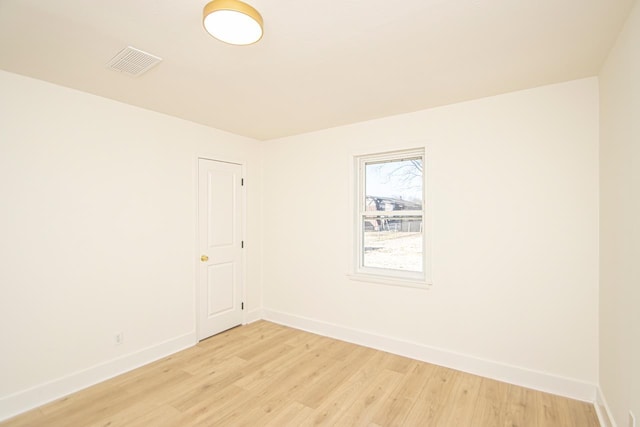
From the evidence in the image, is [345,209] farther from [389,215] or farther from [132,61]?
[132,61]

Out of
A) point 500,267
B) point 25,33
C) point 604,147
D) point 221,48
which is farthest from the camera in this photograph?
point 500,267

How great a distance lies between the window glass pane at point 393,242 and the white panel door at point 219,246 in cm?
176

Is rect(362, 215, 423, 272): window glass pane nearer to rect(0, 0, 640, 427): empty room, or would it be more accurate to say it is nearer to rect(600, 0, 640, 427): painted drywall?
rect(0, 0, 640, 427): empty room

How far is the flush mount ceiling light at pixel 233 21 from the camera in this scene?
5.04 ft

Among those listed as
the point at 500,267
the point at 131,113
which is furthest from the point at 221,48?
the point at 500,267

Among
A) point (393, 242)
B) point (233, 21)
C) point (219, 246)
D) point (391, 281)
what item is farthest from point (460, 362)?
point (233, 21)

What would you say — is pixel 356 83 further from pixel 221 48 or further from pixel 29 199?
pixel 29 199

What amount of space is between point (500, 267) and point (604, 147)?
1.22m

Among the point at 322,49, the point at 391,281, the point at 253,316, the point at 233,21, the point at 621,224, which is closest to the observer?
the point at 233,21

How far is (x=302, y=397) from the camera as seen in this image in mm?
2547

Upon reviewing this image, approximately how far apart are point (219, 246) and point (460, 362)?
304 centimetres

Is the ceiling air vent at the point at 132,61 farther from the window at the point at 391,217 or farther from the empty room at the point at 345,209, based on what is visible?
the window at the point at 391,217

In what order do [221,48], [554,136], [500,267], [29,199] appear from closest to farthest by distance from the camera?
[221,48] → [29,199] → [554,136] → [500,267]

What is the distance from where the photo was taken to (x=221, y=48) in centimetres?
204
